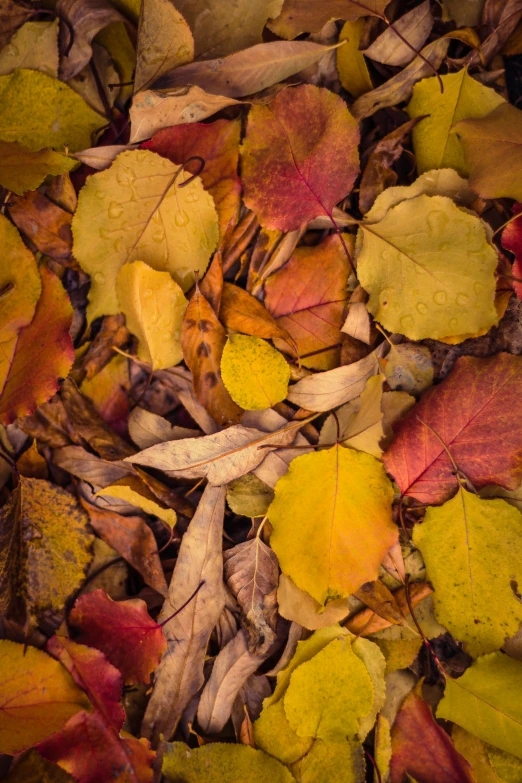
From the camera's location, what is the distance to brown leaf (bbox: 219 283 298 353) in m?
0.89

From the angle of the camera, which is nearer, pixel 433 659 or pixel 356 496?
pixel 356 496

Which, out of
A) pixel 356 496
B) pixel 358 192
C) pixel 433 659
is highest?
pixel 358 192

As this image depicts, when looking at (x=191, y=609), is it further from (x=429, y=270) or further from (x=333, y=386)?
(x=429, y=270)

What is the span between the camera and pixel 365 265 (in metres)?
0.88

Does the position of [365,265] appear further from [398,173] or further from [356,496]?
[356,496]

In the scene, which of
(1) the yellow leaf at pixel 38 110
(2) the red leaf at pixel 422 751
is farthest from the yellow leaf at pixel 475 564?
(1) the yellow leaf at pixel 38 110

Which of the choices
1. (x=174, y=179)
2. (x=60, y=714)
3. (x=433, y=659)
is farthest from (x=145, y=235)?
(x=433, y=659)

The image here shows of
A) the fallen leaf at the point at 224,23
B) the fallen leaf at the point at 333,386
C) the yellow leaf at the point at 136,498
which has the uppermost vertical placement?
the fallen leaf at the point at 224,23

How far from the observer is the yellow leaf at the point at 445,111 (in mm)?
897

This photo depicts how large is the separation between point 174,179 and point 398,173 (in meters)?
0.37

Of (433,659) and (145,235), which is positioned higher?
(145,235)

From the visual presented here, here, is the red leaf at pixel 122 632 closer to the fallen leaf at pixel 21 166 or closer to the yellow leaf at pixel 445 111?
the fallen leaf at pixel 21 166

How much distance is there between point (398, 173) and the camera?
95 centimetres

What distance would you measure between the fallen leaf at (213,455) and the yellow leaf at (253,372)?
50 mm
